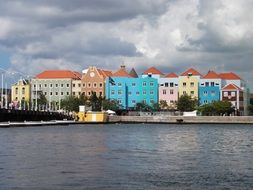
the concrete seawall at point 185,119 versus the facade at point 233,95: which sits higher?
the facade at point 233,95

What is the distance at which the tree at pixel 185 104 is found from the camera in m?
188

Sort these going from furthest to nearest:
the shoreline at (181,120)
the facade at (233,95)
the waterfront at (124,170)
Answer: the facade at (233,95)
the shoreline at (181,120)
the waterfront at (124,170)

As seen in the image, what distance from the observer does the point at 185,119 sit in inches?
7160

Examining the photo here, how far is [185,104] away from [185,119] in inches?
285

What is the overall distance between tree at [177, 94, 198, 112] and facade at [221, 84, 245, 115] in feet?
41.7

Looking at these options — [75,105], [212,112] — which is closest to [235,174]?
[212,112]

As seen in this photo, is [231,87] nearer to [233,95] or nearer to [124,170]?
[233,95]

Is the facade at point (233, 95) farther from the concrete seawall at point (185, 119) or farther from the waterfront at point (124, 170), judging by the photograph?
the waterfront at point (124, 170)

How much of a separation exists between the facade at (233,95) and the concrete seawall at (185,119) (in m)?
16.6

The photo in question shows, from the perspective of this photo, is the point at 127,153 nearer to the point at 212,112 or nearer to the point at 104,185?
the point at 104,185

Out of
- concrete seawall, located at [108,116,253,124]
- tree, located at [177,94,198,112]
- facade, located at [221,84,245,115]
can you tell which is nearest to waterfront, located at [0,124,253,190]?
concrete seawall, located at [108,116,253,124]

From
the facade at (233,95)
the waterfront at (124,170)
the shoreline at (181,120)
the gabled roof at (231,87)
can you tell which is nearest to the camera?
the waterfront at (124,170)

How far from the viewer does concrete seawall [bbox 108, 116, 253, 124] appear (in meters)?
178

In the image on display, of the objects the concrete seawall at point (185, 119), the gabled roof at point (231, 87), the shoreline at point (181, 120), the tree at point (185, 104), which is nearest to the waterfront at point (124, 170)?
the shoreline at point (181, 120)
